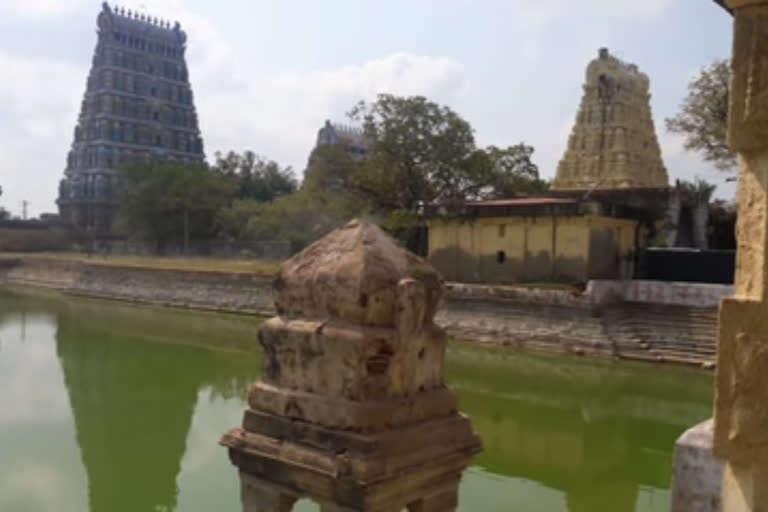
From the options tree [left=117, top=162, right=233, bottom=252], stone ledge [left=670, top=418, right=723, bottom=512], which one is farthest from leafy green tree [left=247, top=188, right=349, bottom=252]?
stone ledge [left=670, top=418, right=723, bottom=512]

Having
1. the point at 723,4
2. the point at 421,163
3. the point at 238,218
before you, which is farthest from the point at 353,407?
the point at 238,218

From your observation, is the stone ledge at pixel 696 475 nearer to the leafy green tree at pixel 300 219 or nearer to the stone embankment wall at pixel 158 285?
the stone embankment wall at pixel 158 285

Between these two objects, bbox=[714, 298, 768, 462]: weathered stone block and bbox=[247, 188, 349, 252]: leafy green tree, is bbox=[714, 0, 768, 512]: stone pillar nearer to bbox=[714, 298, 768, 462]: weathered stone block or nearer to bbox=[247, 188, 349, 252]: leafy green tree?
bbox=[714, 298, 768, 462]: weathered stone block

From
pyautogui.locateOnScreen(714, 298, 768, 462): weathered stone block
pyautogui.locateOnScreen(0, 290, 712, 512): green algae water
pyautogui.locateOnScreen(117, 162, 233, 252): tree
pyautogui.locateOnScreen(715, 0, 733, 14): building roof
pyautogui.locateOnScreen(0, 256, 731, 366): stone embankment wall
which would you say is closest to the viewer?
pyautogui.locateOnScreen(714, 298, 768, 462): weathered stone block

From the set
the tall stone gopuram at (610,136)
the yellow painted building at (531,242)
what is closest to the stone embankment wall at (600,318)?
the yellow painted building at (531,242)

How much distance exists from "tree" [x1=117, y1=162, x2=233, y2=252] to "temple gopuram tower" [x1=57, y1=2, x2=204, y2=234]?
352 inches

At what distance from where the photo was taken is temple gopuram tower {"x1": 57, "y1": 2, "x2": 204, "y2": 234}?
45.1 m

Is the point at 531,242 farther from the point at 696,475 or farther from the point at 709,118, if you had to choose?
the point at 696,475

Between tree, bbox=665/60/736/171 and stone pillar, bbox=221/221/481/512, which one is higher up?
tree, bbox=665/60/736/171

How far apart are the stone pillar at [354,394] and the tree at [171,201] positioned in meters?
33.1

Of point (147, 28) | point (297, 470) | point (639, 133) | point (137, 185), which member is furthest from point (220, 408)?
point (147, 28)

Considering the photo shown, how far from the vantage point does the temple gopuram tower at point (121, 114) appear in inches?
1775

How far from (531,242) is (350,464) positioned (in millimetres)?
17466

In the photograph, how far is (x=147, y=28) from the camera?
155ft
